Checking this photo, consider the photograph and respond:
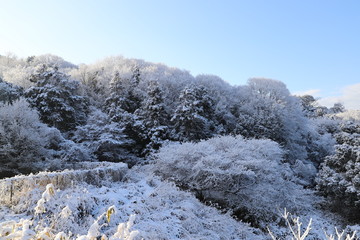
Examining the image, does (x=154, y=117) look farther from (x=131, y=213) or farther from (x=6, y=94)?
(x=131, y=213)

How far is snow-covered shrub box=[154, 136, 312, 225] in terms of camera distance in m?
13.9

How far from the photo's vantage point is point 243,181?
1440 centimetres

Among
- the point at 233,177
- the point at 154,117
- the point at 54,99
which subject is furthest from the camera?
the point at 154,117

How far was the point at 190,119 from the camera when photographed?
21.1 metres

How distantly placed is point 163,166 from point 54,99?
11.4 m

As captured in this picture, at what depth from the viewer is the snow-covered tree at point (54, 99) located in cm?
2095

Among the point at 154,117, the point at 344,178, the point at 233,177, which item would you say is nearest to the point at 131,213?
the point at 233,177

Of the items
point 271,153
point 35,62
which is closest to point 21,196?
point 271,153

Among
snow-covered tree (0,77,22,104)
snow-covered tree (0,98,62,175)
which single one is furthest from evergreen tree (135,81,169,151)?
snow-covered tree (0,77,22,104)

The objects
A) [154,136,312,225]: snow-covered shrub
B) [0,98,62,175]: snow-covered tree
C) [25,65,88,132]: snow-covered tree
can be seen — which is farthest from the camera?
[25,65,88,132]: snow-covered tree

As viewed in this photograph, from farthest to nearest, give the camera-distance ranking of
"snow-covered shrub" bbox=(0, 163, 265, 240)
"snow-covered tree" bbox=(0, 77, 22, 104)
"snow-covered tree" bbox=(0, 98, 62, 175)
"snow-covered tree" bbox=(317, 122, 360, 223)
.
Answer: "snow-covered tree" bbox=(0, 77, 22, 104)
"snow-covered tree" bbox=(317, 122, 360, 223)
"snow-covered tree" bbox=(0, 98, 62, 175)
"snow-covered shrub" bbox=(0, 163, 265, 240)

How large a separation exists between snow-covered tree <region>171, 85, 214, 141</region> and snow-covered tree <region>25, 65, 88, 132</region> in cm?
847

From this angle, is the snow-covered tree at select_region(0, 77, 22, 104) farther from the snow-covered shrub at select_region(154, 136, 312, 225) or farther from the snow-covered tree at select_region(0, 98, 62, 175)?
the snow-covered shrub at select_region(154, 136, 312, 225)

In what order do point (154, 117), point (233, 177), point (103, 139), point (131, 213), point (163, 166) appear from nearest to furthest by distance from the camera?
point (131, 213) → point (233, 177) → point (163, 166) → point (103, 139) → point (154, 117)
